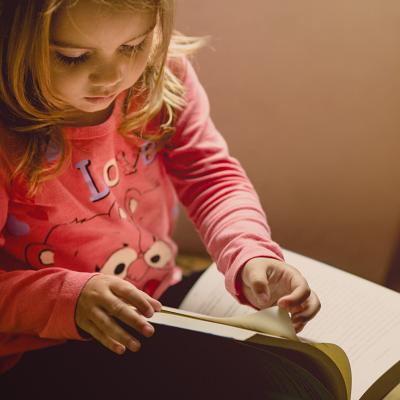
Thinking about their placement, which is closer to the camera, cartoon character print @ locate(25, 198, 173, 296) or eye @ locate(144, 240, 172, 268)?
cartoon character print @ locate(25, 198, 173, 296)

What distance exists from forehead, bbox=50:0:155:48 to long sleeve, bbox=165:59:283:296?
0.75ft

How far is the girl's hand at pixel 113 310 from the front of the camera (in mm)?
568

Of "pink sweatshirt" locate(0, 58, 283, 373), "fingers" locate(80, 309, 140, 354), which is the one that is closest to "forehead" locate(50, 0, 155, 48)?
"pink sweatshirt" locate(0, 58, 283, 373)

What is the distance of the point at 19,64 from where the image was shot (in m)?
0.57

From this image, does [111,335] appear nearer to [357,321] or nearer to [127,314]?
[127,314]

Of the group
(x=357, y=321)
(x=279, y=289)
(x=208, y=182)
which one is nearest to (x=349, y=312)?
(x=357, y=321)

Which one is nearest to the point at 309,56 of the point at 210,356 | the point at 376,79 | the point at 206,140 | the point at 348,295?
the point at 376,79

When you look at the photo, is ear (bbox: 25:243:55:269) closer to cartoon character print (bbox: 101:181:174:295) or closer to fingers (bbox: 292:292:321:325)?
cartoon character print (bbox: 101:181:174:295)

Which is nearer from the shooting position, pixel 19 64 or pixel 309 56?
pixel 19 64

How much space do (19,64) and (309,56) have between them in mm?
493

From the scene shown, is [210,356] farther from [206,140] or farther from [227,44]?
[227,44]

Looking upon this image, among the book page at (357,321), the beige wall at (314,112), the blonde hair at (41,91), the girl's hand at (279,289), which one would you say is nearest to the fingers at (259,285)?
the girl's hand at (279,289)

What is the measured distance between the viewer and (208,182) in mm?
793

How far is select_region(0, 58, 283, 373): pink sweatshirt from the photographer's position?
654 millimetres
